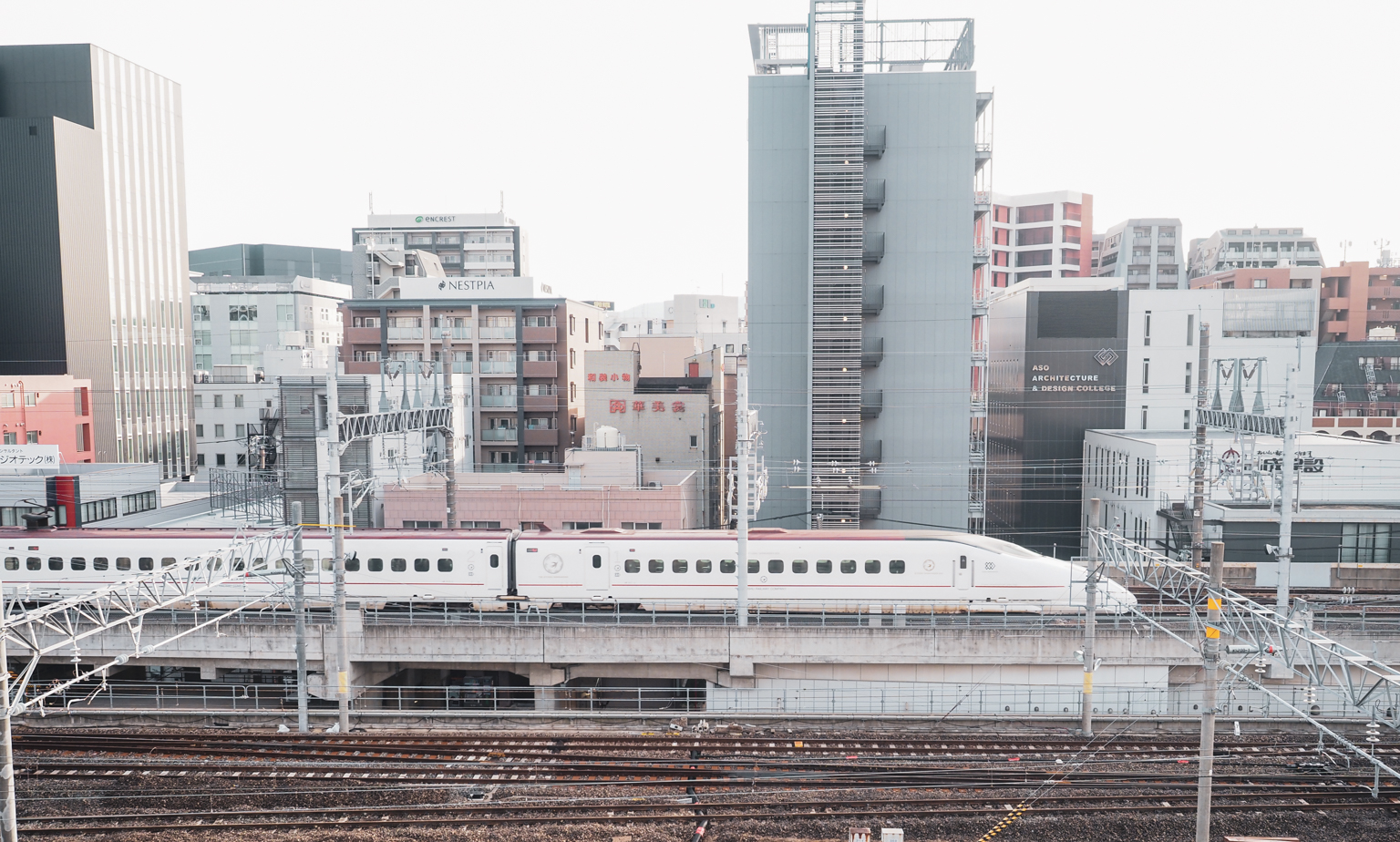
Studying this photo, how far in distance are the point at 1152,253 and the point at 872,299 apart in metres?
50.7

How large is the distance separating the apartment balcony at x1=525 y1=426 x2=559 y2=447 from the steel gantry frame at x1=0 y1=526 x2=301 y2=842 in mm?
25765

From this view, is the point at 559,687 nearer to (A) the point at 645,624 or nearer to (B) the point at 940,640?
(A) the point at 645,624

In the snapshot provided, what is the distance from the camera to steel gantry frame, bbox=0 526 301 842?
11336mm

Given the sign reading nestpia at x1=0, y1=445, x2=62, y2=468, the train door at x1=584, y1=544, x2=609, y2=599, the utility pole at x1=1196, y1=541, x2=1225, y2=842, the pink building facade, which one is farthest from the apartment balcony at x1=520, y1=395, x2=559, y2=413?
the utility pole at x1=1196, y1=541, x2=1225, y2=842

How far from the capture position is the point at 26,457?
33875 millimetres

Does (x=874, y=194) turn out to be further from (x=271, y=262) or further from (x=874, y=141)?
(x=271, y=262)

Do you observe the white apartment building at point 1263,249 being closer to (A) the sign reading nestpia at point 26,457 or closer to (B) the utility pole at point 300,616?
(B) the utility pole at point 300,616

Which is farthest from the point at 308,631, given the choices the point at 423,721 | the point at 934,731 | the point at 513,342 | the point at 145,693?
the point at 513,342

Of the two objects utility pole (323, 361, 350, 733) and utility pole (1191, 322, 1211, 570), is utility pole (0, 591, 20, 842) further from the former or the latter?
utility pole (1191, 322, 1211, 570)

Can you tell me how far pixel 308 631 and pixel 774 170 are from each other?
962 inches

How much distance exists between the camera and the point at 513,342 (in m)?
50.8

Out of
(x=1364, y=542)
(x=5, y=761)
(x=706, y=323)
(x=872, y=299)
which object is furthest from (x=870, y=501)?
(x=706, y=323)

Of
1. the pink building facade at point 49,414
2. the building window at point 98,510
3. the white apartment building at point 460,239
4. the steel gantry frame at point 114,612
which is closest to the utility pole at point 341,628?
the steel gantry frame at point 114,612

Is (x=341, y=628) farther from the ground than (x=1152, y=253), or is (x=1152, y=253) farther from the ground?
(x=1152, y=253)
